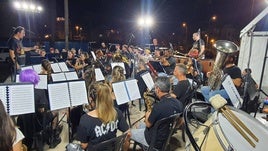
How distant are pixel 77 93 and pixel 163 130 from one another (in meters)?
1.69

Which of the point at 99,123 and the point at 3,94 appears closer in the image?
the point at 99,123

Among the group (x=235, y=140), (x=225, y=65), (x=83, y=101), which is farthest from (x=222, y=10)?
(x=235, y=140)

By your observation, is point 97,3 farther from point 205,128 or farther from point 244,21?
point 205,128

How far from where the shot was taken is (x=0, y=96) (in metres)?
3.36

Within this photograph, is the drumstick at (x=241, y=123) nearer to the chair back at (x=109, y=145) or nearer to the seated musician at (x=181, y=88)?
the chair back at (x=109, y=145)

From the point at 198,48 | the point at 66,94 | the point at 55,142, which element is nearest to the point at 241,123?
the point at 66,94

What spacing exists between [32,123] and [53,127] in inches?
24.4

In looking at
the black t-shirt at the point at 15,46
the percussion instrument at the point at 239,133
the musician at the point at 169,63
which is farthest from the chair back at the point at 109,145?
the musician at the point at 169,63

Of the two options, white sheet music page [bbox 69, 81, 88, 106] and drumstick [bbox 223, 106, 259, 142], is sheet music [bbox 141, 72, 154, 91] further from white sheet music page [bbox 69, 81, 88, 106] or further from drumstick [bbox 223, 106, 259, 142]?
drumstick [bbox 223, 106, 259, 142]

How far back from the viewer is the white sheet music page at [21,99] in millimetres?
3437

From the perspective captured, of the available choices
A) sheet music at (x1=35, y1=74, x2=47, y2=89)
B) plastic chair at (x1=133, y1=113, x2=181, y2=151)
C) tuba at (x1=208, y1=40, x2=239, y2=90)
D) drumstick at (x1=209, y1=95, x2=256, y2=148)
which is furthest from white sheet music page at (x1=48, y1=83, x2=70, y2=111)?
tuba at (x1=208, y1=40, x2=239, y2=90)

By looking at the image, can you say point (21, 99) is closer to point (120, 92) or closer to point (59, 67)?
point (120, 92)

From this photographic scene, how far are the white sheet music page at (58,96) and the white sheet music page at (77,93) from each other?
0.30ft

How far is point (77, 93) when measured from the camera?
411 cm
